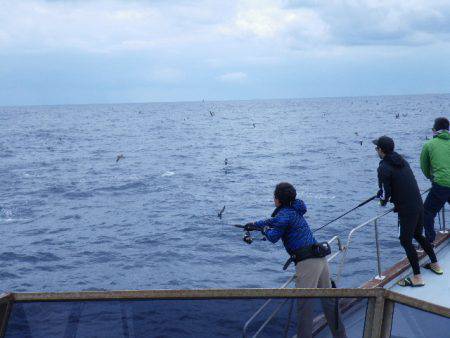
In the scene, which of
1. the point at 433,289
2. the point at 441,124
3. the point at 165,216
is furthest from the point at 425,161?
the point at 165,216

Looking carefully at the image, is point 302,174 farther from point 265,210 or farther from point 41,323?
point 41,323

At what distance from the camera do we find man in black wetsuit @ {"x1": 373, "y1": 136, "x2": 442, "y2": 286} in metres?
6.30

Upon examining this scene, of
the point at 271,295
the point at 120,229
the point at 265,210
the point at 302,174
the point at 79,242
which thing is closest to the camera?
the point at 271,295

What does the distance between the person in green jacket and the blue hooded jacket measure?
3027 millimetres

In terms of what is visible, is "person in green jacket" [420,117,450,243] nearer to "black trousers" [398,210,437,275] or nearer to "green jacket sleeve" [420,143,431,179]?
"green jacket sleeve" [420,143,431,179]

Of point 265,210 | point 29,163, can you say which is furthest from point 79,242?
point 29,163

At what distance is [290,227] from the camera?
523cm

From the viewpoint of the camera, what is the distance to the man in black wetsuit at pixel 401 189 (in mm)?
6305

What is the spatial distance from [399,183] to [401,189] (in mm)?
87

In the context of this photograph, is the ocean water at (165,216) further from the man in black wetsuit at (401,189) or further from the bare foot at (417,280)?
the man in black wetsuit at (401,189)

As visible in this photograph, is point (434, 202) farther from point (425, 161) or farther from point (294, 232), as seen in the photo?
point (294, 232)

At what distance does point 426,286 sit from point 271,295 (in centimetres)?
480

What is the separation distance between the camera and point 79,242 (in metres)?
23.5

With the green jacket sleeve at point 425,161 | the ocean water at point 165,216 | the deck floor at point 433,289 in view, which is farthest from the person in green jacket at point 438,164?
the ocean water at point 165,216
